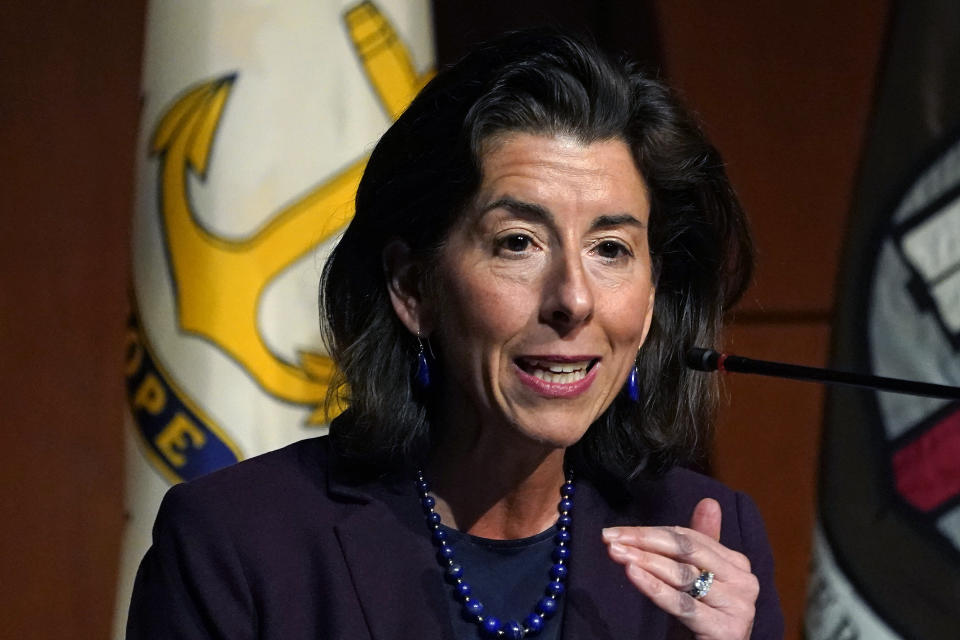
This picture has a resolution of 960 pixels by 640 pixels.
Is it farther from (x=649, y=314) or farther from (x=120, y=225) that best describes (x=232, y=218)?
(x=649, y=314)

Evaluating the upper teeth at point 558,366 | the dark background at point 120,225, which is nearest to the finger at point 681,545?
the upper teeth at point 558,366

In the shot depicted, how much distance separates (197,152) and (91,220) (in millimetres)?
491

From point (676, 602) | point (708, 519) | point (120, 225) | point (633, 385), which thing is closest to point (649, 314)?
point (633, 385)

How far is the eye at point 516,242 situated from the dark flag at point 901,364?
999 millimetres

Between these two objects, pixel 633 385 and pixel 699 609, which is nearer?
pixel 699 609

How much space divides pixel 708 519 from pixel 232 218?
1.10 m

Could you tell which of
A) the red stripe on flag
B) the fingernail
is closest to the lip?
the fingernail

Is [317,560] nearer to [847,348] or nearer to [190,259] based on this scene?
[190,259]

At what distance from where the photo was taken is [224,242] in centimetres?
200

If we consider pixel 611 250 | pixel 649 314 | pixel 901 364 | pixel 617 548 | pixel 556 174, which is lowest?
pixel 901 364

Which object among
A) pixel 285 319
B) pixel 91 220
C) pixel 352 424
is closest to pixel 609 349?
pixel 352 424

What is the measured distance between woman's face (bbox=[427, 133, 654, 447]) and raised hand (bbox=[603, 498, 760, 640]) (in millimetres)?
194

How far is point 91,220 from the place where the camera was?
2375mm

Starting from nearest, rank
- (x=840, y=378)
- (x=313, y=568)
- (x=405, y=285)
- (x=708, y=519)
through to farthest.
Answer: (x=840, y=378), (x=708, y=519), (x=313, y=568), (x=405, y=285)
